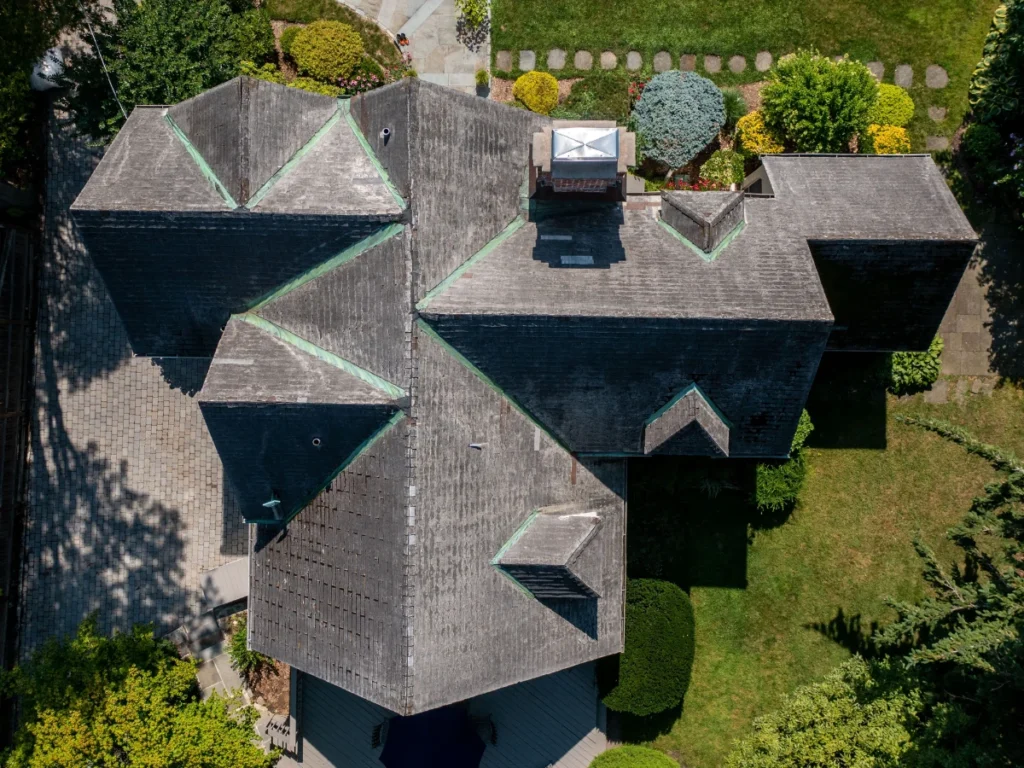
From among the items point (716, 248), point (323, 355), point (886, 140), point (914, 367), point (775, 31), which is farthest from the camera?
point (775, 31)

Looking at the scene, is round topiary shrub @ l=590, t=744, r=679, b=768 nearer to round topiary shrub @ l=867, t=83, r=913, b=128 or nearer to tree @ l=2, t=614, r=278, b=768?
tree @ l=2, t=614, r=278, b=768

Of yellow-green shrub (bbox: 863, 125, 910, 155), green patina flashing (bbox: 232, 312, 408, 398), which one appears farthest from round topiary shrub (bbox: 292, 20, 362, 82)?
yellow-green shrub (bbox: 863, 125, 910, 155)

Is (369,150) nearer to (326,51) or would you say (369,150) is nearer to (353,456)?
(353,456)

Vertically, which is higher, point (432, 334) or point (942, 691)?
point (432, 334)

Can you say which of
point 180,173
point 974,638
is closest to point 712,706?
point 974,638

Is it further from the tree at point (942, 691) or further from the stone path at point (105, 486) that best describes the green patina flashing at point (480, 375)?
the stone path at point (105, 486)

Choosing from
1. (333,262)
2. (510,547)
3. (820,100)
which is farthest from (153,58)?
(820,100)

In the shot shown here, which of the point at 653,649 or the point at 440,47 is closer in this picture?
the point at 653,649

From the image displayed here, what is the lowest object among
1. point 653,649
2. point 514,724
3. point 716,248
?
point 514,724
